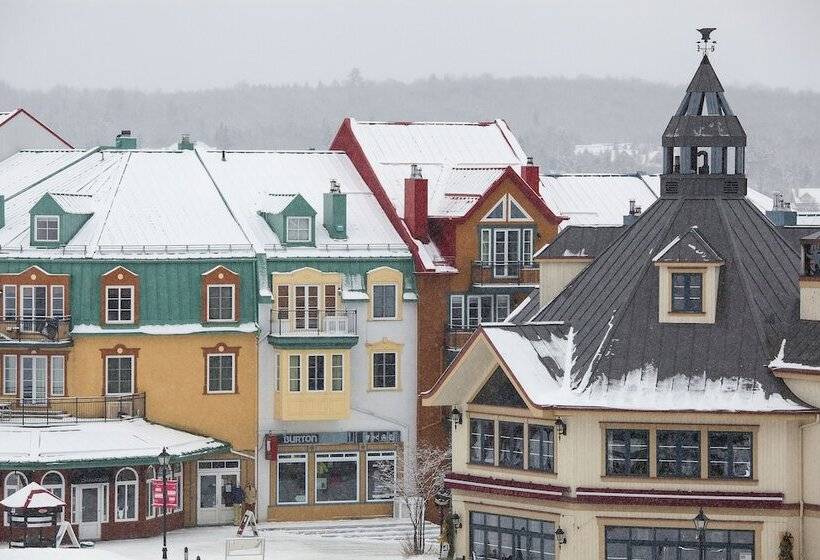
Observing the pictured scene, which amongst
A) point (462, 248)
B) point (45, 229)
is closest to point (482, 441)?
point (462, 248)

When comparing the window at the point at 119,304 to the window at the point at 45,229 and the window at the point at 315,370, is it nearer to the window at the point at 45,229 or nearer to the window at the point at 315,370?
the window at the point at 45,229

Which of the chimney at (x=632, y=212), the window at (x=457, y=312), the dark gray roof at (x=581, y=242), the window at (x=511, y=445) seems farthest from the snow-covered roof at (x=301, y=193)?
the window at (x=511, y=445)

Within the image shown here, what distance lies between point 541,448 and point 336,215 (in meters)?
27.9

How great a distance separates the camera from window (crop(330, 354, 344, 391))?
9319 cm

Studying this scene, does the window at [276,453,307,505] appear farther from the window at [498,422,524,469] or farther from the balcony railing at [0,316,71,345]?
the window at [498,422,524,469]

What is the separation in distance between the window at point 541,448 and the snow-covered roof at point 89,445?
2062 cm

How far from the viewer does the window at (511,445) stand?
7050 cm

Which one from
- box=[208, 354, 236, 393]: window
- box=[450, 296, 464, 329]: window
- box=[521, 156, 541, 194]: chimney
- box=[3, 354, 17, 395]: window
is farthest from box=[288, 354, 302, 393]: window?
box=[521, 156, 541, 194]: chimney

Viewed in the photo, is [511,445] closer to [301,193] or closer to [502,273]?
[502,273]

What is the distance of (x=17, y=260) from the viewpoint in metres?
91.1

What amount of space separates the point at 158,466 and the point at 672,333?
2488 cm

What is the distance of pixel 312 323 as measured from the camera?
93.6 metres

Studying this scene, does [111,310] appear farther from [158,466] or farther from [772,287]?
[772,287]

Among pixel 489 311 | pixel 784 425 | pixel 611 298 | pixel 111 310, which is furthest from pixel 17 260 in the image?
pixel 784 425
